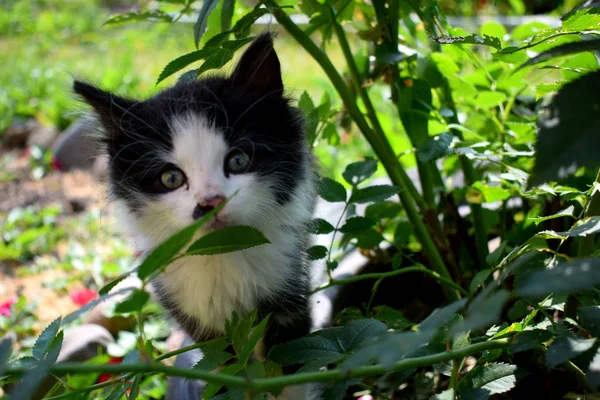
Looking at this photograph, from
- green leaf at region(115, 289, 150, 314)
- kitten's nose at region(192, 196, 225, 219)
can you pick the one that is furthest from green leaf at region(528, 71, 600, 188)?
kitten's nose at region(192, 196, 225, 219)

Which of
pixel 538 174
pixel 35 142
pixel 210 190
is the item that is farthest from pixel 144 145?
pixel 35 142

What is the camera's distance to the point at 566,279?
50 cm

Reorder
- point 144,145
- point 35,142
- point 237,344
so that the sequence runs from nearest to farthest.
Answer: point 237,344
point 144,145
point 35,142

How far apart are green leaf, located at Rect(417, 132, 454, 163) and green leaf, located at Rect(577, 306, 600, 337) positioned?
1.77 ft

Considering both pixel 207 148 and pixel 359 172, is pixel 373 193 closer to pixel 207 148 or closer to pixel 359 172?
pixel 359 172

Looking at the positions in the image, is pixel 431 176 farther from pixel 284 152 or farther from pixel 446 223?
pixel 284 152

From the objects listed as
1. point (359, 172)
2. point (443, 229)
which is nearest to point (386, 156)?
point (359, 172)

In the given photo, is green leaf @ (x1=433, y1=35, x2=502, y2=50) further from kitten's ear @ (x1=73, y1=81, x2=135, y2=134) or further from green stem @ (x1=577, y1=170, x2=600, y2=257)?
kitten's ear @ (x1=73, y1=81, x2=135, y2=134)

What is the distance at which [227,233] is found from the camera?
0.75 metres

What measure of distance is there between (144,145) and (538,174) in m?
0.80

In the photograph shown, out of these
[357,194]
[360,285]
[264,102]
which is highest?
[264,102]

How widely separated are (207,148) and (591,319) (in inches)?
27.0

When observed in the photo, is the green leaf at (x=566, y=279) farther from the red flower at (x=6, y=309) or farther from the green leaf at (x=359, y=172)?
the red flower at (x=6, y=309)

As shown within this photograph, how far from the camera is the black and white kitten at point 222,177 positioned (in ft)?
3.54
